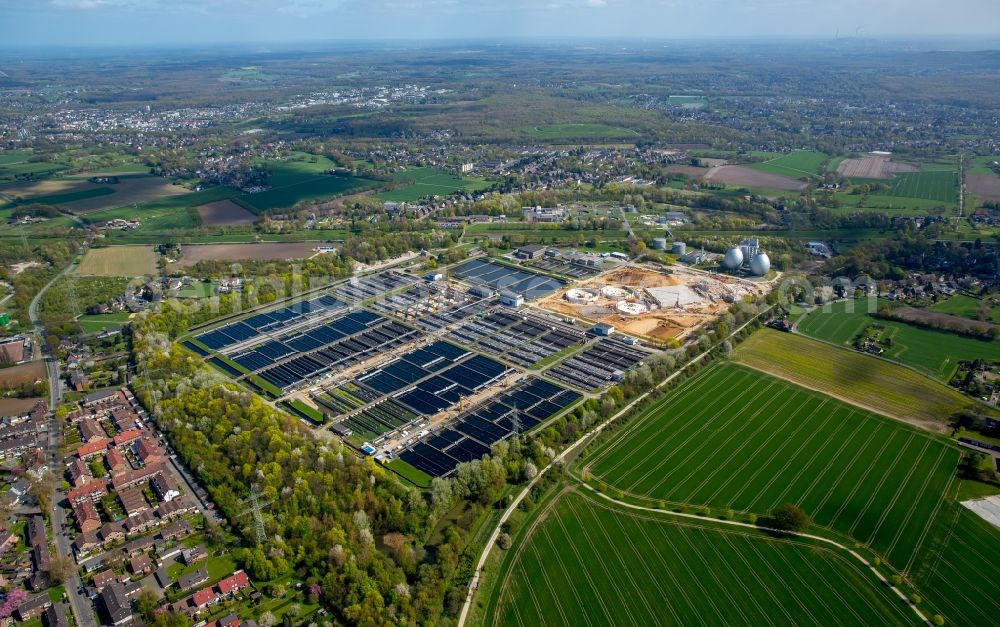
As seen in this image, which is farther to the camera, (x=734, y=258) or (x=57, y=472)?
(x=734, y=258)

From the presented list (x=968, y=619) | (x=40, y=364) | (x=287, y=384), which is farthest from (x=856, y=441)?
(x=40, y=364)

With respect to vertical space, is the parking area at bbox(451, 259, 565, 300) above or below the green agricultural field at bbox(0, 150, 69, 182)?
below

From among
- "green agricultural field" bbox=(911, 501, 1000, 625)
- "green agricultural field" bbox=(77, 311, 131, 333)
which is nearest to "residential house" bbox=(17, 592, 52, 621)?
"green agricultural field" bbox=(77, 311, 131, 333)

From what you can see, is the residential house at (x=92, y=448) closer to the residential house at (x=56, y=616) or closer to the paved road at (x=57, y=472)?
the paved road at (x=57, y=472)

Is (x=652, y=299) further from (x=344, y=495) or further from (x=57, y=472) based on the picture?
(x=57, y=472)

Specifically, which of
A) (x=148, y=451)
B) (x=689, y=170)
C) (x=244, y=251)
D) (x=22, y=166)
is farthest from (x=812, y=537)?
(x=22, y=166)

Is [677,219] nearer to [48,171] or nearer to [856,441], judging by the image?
[856,441]

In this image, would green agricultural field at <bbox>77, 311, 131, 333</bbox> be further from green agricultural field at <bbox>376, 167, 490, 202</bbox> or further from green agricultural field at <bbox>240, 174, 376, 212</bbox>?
green agricultural field at <bbox>376, 167, 490, 202</bbox>
